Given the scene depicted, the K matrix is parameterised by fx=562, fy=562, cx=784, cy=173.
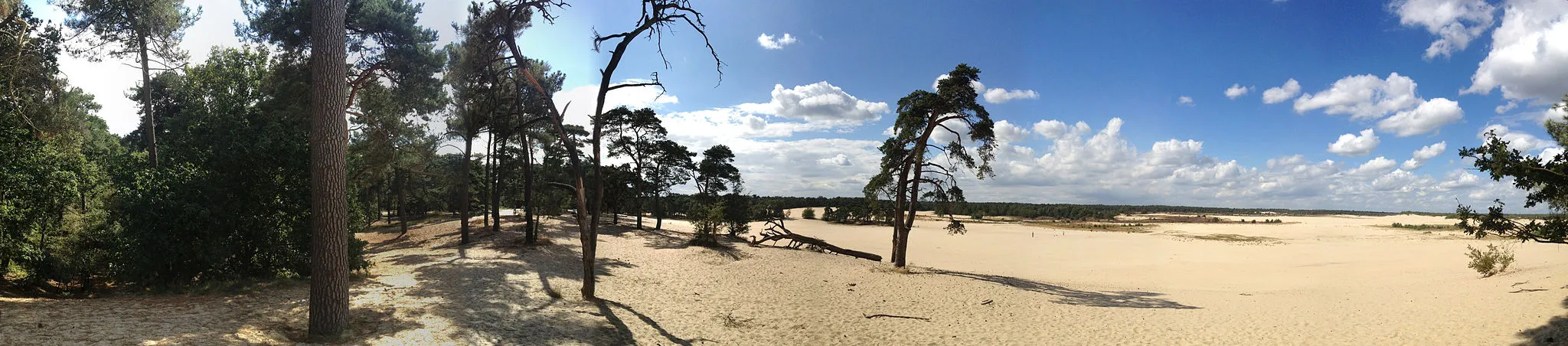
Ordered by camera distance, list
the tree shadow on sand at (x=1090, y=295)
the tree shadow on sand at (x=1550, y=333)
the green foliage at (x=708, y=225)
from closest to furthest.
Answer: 1. the tree shadow on sand at (x=1550, y=333)
2. the tree shadow on sand at (x=1090, y=295)
3. the green foliage at (x=708, y=225)

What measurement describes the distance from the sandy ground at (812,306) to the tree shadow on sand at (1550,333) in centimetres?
4

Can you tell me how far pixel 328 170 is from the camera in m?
6.85

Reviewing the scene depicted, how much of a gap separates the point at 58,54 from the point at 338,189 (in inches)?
658

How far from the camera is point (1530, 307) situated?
1065 centimetres

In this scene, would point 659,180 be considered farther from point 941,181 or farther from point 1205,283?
point 1205,283

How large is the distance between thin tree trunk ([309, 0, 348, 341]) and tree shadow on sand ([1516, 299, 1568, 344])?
57.1ft

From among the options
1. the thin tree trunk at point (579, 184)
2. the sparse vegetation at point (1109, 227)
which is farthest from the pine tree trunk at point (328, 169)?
the sparse vegetation at point (1109, 227)

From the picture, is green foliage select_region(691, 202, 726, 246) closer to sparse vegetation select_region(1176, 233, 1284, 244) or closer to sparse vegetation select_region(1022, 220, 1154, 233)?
sparse vegetation select_region(1176, 233, 1284, 244)

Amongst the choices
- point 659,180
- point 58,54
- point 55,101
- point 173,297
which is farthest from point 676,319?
point 659,180

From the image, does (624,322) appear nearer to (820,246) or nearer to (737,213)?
(820,246)

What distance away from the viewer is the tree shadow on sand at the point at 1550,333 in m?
8.72

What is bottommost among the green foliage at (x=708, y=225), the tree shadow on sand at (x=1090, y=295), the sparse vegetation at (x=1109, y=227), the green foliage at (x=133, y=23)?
the tree shadow on sand at (x=1090, y=295)

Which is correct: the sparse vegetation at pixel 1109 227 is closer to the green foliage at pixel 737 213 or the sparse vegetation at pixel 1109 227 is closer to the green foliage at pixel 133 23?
the green foliage at pixel 737 213

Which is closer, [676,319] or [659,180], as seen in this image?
[676,319]
